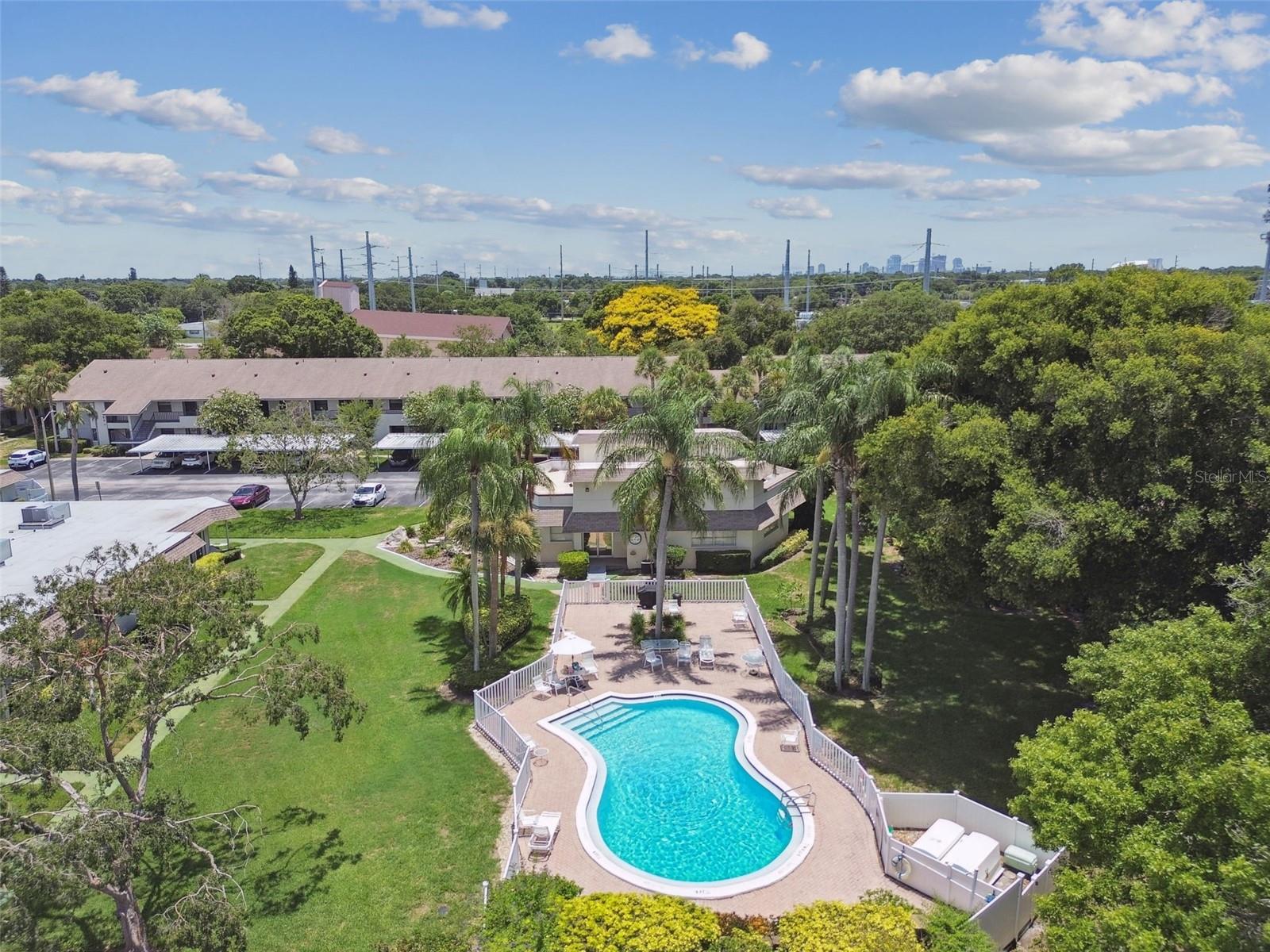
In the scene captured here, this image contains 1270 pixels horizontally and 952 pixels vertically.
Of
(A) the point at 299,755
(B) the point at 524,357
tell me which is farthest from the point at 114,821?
(B) the point at 524,357

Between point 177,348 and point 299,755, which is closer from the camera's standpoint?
point 299,755

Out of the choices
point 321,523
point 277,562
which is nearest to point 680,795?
point 277,562

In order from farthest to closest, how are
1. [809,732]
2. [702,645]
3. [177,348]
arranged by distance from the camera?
[177,348] → [702,645] → [809,732]

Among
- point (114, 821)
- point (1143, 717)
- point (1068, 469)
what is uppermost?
point (1068, 469)

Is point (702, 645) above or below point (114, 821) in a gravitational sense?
below

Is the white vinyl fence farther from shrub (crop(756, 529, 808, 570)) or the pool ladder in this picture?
shrub (crop(756, 529, 808, 570))

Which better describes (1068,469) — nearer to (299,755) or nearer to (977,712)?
(977,712)
